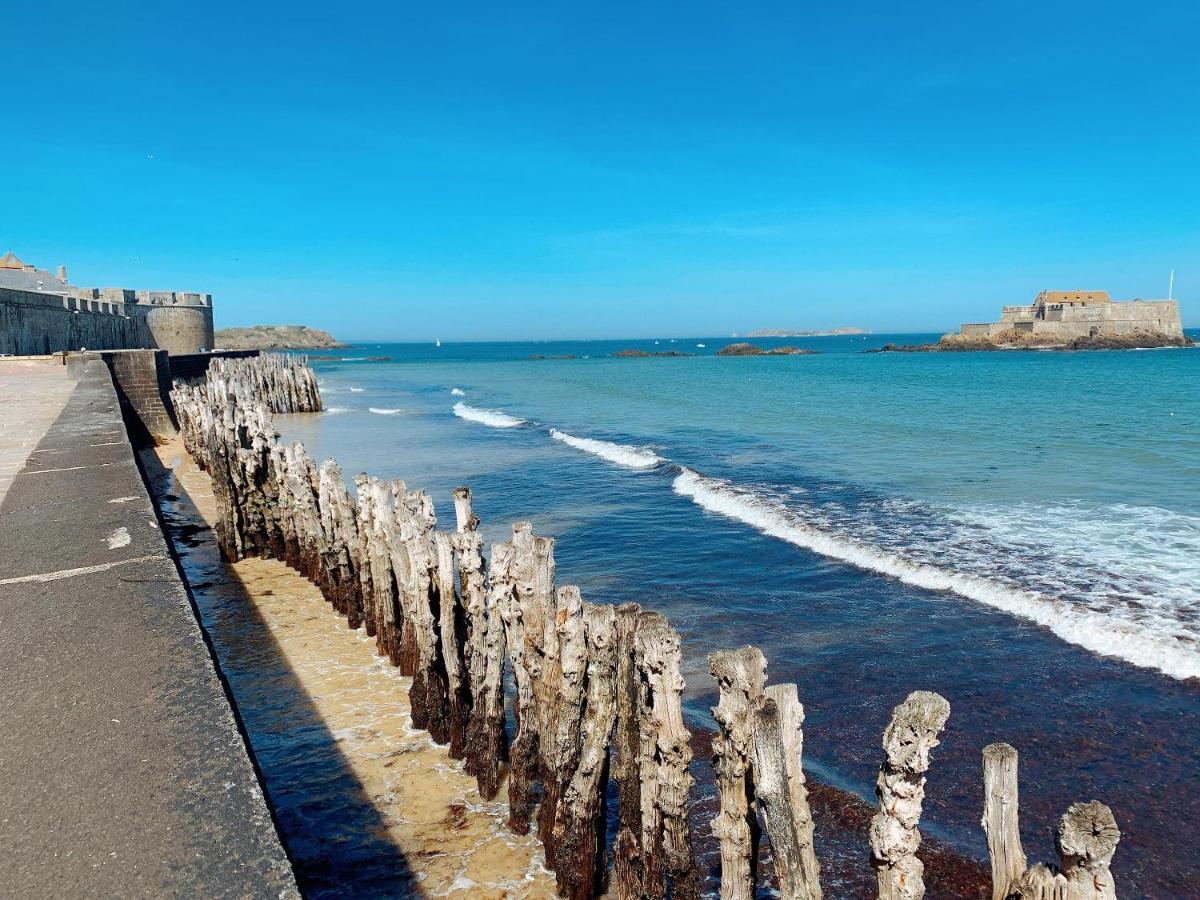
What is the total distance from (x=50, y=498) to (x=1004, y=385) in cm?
5270

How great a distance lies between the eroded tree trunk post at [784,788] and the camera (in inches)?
116

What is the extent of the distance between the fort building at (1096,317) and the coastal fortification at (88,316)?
91956 millimetres

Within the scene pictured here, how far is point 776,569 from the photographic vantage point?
991 centimetres

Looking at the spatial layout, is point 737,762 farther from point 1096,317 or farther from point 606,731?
point 1096,317

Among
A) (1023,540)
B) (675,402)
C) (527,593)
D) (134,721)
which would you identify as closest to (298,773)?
(527,593)

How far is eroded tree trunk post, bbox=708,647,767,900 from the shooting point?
3172 millimetres

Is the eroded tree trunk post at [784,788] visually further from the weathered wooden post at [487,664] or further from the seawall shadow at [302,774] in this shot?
the weathered wooden post at [487,664]

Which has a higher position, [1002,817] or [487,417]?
[1002,817]

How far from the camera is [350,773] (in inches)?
209

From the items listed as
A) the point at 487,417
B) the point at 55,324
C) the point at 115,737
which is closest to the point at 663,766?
the point at 115,737

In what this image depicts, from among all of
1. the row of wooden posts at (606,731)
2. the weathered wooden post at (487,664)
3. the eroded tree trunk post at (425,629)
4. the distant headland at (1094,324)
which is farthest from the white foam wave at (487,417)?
the distant headland at (1094,324)

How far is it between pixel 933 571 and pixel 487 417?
24350 mm

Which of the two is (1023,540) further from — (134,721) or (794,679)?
(134,721)

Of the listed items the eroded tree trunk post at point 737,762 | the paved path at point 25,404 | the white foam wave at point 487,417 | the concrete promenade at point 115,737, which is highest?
the paved path at point 25,404
